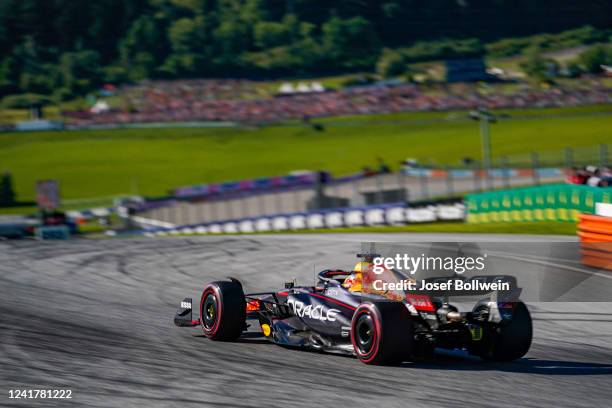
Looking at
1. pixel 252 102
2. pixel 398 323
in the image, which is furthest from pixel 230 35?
pixel 398 323

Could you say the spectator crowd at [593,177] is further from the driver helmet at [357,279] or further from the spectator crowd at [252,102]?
the spectator crowd at [252,102]

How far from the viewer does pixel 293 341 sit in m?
10.8

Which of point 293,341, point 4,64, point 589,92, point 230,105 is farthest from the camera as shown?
point 4,64

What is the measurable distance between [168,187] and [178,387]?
7039cm

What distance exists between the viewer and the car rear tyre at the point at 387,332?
30.2 ft

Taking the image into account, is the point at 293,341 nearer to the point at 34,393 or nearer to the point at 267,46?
the point at 34,393

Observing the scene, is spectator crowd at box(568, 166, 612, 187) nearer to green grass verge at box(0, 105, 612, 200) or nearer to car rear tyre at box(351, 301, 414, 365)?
car rear tyre at box(351, 301, 414, 365)

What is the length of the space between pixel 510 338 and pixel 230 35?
126726mm

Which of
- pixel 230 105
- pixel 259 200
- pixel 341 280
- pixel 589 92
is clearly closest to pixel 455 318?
pixel 341 280

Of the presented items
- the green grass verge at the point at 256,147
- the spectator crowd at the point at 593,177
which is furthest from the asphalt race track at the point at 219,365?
the green grass verge at the point at 256,147

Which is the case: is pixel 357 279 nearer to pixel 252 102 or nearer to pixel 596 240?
pixel 596 240

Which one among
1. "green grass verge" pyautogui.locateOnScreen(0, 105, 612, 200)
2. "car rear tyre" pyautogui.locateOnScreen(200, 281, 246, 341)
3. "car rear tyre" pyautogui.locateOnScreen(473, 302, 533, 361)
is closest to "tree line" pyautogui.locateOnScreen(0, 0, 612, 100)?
"green grass verge" pyautogui.locateOnScreen(0, 105, 612, 200)

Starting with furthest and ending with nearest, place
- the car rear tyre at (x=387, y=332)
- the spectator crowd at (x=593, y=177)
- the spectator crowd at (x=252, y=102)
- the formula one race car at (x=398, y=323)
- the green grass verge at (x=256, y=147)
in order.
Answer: the spectator crowd at (x=252, y=102)
the green grass verge at (x=256, y=147)
the spectator crowd at (x=593, y=177)
the formula one race car at (x=398, y=323)
the car rear tyre at (x=387, y=332)

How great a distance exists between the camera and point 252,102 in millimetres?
106562
